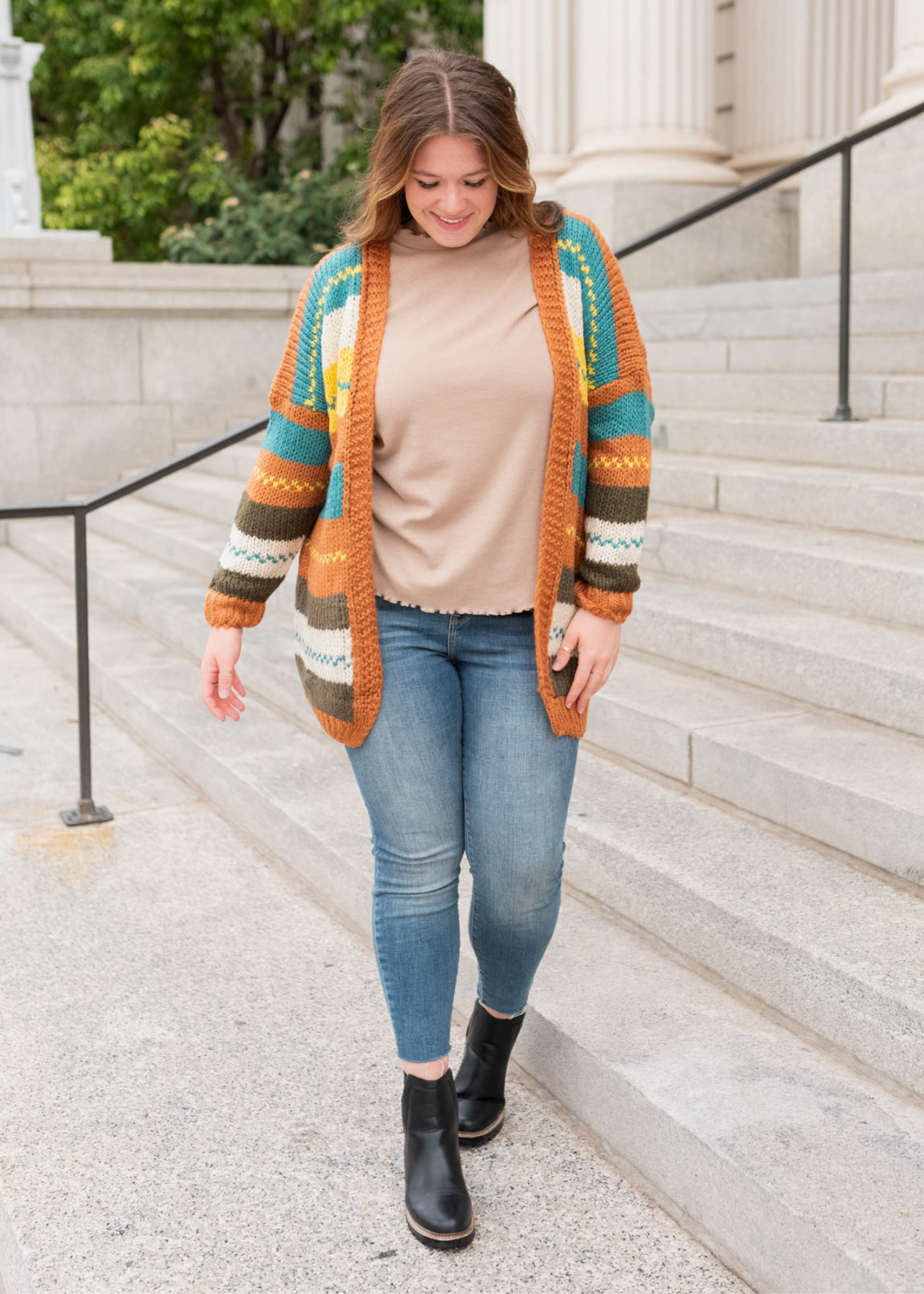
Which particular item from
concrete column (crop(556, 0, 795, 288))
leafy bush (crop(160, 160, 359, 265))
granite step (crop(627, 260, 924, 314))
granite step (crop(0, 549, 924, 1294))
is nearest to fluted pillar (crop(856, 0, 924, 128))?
granite step (crop(627, 260, 924, 314))

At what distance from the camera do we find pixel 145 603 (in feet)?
22.8

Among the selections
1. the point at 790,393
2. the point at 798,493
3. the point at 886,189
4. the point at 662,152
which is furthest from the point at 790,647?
the point at 662,152

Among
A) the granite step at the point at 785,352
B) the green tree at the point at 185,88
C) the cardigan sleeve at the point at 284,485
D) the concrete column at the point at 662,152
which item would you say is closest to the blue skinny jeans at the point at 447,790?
the cardigan sleeve at the point at 284,485

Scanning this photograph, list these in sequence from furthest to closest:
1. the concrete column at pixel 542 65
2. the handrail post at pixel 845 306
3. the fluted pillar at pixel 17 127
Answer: the concrete column at pixel 542 65, the fluted pillar at pixel 17 127, the handrail post at pixel 845 306

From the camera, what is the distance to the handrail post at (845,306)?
218 inches

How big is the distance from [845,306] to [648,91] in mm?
4675

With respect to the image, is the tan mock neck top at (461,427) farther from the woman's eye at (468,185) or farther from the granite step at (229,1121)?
the granite step at (229,1121)

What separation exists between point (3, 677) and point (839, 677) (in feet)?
13.9

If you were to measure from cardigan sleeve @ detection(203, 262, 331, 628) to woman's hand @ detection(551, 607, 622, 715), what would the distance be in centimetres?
49

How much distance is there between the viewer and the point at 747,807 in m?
3.56

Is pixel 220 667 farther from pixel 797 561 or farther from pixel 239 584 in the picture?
pixel 797 561

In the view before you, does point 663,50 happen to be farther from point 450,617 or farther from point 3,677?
point 450,617

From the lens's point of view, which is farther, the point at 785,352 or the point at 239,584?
Answer: the point at 785,352

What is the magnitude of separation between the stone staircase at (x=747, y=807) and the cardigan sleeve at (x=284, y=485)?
1111 mm
